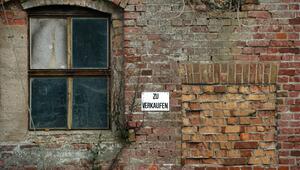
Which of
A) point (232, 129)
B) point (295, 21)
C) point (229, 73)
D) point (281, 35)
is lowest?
point (232, 129)

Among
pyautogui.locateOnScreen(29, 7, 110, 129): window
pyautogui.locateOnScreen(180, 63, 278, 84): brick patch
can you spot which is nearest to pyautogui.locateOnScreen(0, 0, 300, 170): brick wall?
pyautogui.locateOnScreen(180, 63, 278, 84): brick patch

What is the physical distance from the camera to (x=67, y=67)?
→ 5586 millimetres

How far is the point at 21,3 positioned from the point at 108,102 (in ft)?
4.68

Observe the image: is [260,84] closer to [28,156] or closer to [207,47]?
[207,47]

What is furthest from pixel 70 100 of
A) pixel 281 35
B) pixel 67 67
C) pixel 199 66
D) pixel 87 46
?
pixel 281 35

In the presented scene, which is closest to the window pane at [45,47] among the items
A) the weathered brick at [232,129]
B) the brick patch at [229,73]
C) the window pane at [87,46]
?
the window pane at [87,46]

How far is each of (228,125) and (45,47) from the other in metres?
2.17

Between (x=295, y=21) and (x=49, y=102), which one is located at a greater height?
(x=295, y=21)

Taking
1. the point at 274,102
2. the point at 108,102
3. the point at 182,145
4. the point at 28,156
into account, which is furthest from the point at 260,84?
the point at 28,156

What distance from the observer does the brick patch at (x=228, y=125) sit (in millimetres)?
5414

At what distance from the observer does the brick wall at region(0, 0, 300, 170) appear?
5422 millimetres

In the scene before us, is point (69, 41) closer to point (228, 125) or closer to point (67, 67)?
point (67, 67)

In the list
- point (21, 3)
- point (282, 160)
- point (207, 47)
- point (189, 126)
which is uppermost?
point (21, 3)

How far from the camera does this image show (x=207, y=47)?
214 inches
